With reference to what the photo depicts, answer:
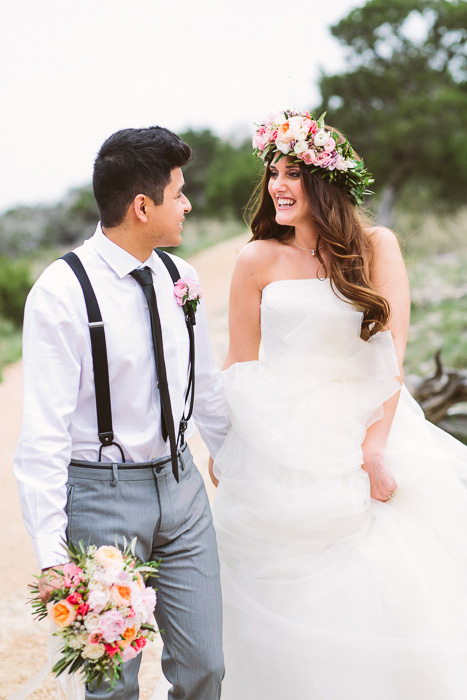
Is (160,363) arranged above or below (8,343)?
above

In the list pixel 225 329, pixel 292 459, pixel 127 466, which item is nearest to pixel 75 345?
pixel 127 466

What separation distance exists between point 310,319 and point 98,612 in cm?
152

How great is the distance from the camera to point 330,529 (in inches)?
107

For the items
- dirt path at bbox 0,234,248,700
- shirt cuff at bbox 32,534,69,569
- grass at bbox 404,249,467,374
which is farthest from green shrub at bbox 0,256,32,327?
shirt cuff at bbox 32,534,69,569

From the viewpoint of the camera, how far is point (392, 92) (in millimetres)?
20031

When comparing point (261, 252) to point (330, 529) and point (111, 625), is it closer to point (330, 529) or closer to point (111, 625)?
point (330, 529)

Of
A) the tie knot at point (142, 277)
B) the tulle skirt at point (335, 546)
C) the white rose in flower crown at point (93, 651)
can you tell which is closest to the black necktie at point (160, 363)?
the tie knot at point (142, 277)

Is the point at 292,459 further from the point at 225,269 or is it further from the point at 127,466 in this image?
the point at 225,269

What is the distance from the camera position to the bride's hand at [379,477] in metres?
2.85

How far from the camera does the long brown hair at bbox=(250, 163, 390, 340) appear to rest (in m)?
2.97

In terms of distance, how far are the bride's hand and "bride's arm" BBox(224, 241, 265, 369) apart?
0.75 meters

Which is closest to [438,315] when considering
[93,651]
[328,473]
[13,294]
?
[13,294]

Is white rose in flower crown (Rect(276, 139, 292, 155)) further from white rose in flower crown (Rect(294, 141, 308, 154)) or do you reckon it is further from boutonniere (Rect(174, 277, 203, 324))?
boutonniere (Rect(174, 277, 203, 324))

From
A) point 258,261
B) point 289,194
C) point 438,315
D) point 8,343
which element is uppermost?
point 289,194
